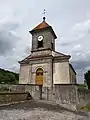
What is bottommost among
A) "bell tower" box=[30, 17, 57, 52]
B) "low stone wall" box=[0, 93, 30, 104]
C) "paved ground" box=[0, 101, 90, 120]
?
"paved ground" box=[0, 101, 90, 120]

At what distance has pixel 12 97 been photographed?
44.2 feet

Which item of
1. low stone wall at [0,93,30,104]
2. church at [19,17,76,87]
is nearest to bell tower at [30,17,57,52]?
church at [19,17,76,87]

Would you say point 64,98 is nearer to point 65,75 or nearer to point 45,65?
point 65,75

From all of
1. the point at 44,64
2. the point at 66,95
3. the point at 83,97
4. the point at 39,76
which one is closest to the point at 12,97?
the point at 66,95

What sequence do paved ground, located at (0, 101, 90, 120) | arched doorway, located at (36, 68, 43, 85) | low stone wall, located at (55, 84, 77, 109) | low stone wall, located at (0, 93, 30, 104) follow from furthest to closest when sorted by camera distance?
arched doorway, located at (36, 68, 43, 85), low stone wall, located at (55, 84, 77, 109), low stone wall, located at (0, 93, 30, 104), paved ground, located at (0, 101, 90, 120)

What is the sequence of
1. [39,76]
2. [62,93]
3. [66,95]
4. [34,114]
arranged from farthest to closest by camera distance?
[39,76], [62,93], [66,95], [34,114]

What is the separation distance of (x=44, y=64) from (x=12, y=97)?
781 cm

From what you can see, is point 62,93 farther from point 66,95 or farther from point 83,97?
point 83,97

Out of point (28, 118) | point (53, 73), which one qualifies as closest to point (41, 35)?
point (53, 73)

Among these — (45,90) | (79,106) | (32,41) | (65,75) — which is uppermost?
(32,41)

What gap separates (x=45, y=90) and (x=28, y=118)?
10.1m

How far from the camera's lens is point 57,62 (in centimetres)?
1972

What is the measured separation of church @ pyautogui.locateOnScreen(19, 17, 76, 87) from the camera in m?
18.9

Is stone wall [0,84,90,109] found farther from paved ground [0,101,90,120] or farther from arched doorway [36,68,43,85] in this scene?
paved ground [0,101,90,120]
